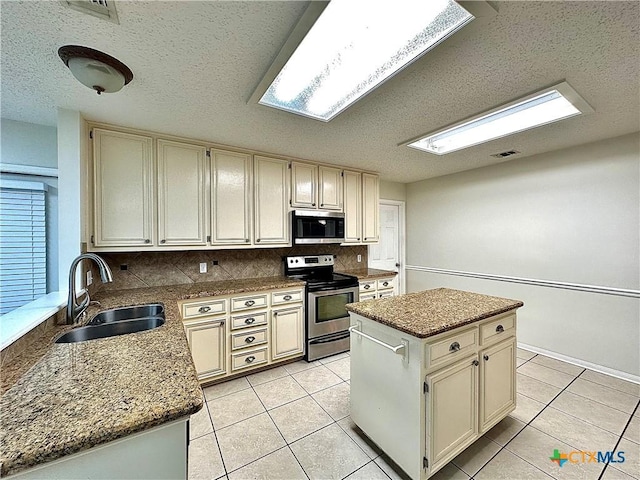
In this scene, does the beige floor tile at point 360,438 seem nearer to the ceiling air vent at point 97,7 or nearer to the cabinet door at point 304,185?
the cabinet door at point 304,185

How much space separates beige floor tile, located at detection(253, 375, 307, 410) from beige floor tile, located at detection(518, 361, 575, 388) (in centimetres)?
235

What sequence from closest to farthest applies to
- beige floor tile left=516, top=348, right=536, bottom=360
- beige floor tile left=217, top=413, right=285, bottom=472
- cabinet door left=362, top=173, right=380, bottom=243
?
1. beige floor tile left=217, top=413, right=285, bottom=472
2. beige floor tile left=516, top=348, right=536, bottom=360
3. cabinet door left=362, top=173, right=380, bottom=243

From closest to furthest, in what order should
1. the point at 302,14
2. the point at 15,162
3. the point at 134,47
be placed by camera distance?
the point at 302,14 < the point at 134,47 < the point at 15,162

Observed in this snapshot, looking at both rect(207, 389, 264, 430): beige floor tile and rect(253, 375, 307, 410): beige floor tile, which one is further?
rect(253, 375, 307, 410): beige floor tile

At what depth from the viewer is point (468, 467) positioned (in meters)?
1.64

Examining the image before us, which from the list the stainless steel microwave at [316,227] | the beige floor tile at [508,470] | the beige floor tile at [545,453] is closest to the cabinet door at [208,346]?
the stainless steel microwave at [316,227]

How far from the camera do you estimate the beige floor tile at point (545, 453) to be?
1.60 m

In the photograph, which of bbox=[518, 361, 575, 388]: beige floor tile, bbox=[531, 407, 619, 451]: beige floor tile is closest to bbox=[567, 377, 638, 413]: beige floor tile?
bbox=[518, 361, 575, 388]: beige floor tile

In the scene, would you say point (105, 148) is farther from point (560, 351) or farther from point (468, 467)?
point (560, 351)

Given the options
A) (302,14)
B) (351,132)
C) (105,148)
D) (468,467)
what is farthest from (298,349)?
(302,14)

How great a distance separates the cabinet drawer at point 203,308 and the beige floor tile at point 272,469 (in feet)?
4.12

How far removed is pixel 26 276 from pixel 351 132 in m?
3.04

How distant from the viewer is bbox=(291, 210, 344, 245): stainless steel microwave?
10.5 feet

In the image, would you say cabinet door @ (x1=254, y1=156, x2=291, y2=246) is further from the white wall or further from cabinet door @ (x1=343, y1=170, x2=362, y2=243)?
the white wall
